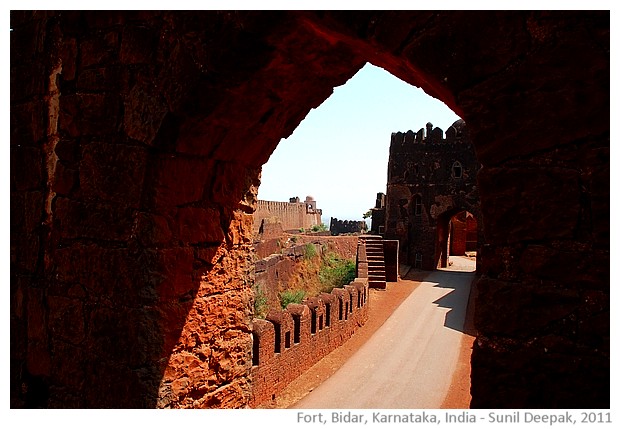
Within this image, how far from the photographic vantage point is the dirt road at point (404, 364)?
8031mm

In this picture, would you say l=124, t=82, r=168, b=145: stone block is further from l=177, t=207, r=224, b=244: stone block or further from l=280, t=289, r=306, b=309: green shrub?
l=280, t=289, r=306, b=309: green shrub

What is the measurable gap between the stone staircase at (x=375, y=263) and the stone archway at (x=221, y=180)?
14672 millimetres

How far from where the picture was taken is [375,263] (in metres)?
18.9

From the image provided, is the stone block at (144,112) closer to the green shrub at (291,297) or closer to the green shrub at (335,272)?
the green shrub at (291,297)

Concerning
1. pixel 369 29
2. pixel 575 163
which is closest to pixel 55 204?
pixel 369 29

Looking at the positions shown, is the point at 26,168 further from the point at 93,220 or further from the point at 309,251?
the point at 309,251

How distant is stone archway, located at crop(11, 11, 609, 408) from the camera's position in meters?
1.63

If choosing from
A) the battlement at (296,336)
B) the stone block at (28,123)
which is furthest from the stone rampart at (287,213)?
the stone block at (28,123)

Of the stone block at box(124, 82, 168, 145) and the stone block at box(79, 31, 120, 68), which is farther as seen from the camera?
the stone block at box(79, 31, 120, 68)

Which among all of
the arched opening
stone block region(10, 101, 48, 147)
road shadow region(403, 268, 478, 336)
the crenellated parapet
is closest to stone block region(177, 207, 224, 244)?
stone block region(10, 101, 48, 147)

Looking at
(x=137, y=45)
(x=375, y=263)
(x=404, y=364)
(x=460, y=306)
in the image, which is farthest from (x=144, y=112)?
(x=375, y=263)

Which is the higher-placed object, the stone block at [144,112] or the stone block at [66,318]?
the stone block at [144,112]

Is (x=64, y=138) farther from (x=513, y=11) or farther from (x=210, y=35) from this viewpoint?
(x=513, y=11)

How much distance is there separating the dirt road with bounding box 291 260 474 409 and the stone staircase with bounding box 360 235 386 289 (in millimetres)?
2511
